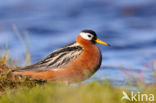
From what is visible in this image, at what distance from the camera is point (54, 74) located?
26.2 feet

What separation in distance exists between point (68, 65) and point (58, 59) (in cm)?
38

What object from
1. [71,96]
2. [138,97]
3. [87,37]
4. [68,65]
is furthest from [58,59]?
[71,96]

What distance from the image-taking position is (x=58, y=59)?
8250mm

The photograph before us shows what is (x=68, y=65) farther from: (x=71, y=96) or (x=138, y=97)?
(x=71, y=96)

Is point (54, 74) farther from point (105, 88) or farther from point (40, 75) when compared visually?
point (105, 88)

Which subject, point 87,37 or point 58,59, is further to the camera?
point 87,37

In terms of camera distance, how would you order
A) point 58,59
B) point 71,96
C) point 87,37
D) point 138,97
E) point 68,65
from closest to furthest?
point 71,96 < point 138,97 < point 68,65 < point 58,59 < point 87,37

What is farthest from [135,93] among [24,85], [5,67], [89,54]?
[5,67]

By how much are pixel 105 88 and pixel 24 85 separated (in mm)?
2573

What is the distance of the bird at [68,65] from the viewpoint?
786 centimetres

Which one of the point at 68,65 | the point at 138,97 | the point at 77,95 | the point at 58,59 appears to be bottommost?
the point at 138,97

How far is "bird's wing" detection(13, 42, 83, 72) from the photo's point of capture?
8125 mm

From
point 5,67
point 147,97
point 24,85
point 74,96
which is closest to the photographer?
point 74,96

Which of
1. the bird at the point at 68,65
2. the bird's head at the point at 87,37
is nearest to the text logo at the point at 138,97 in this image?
the bird at the point at 68,65
